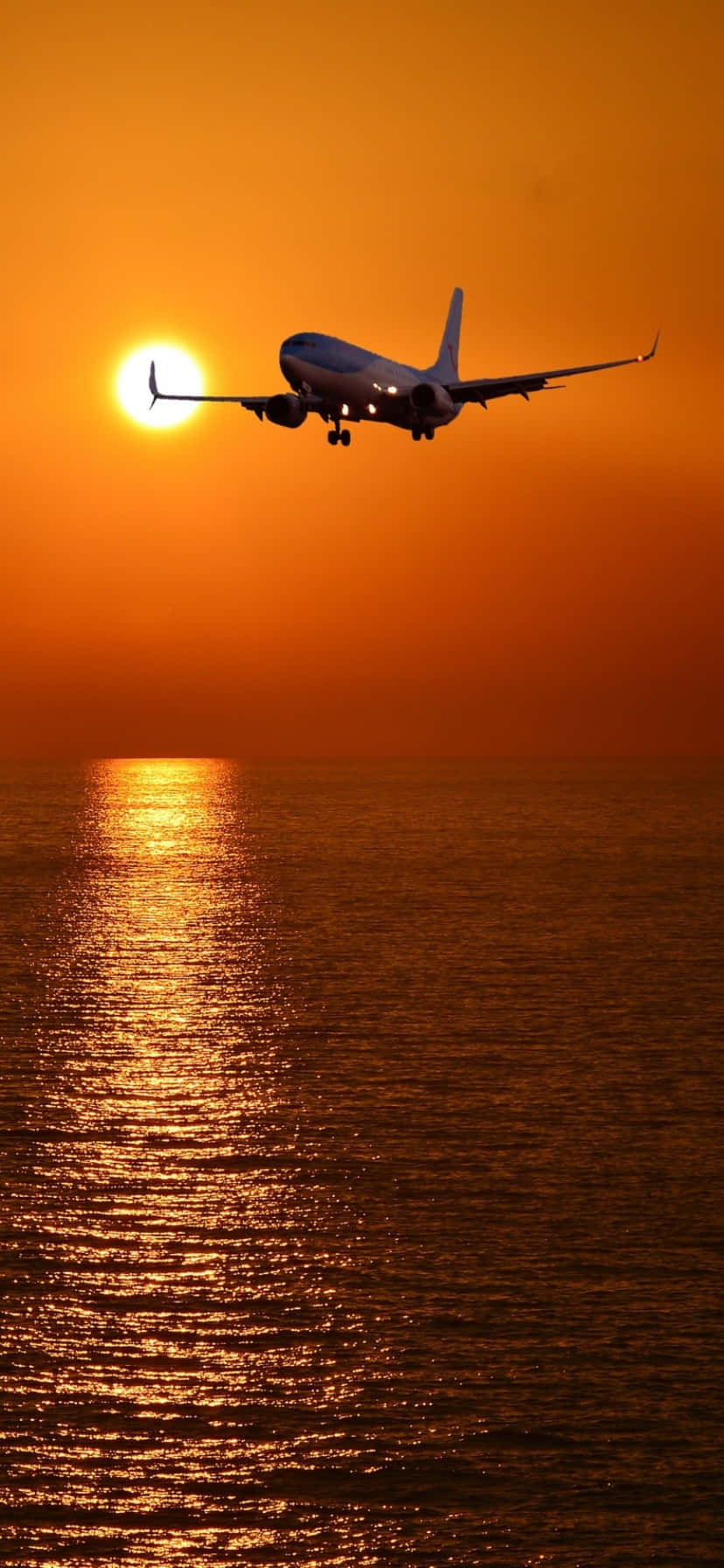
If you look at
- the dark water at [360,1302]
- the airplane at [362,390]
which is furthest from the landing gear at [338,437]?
the dark water at [360,1302]

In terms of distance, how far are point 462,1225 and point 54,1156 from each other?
24.5 m

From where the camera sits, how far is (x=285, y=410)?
4107 inches

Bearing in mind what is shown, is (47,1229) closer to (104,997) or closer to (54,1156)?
(54,1156)

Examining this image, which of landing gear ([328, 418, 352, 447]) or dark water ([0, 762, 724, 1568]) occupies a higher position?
landing gear ([328, 418, 352, 447])

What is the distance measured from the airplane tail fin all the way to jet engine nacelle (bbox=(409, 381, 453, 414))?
55820mm

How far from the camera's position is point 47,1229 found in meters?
80.5

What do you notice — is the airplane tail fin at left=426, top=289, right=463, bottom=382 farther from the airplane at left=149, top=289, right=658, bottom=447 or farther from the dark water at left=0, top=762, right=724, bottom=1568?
→ the dark water at left=0, top=762, right=724, bottom=1568

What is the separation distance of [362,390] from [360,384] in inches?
19.4

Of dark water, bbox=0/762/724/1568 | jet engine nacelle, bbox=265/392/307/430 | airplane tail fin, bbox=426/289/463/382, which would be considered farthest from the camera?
airplane tail fin, bbox=426/289/463/382

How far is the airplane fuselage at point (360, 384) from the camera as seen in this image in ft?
343

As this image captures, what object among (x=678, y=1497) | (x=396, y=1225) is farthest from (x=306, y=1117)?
(x=678, y=1497)

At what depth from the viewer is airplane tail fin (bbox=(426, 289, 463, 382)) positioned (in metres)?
169

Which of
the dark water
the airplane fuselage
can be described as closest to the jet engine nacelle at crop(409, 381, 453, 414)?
the airplane fuselage

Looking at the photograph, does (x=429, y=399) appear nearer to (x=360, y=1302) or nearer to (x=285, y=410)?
(x=285, y=410)
